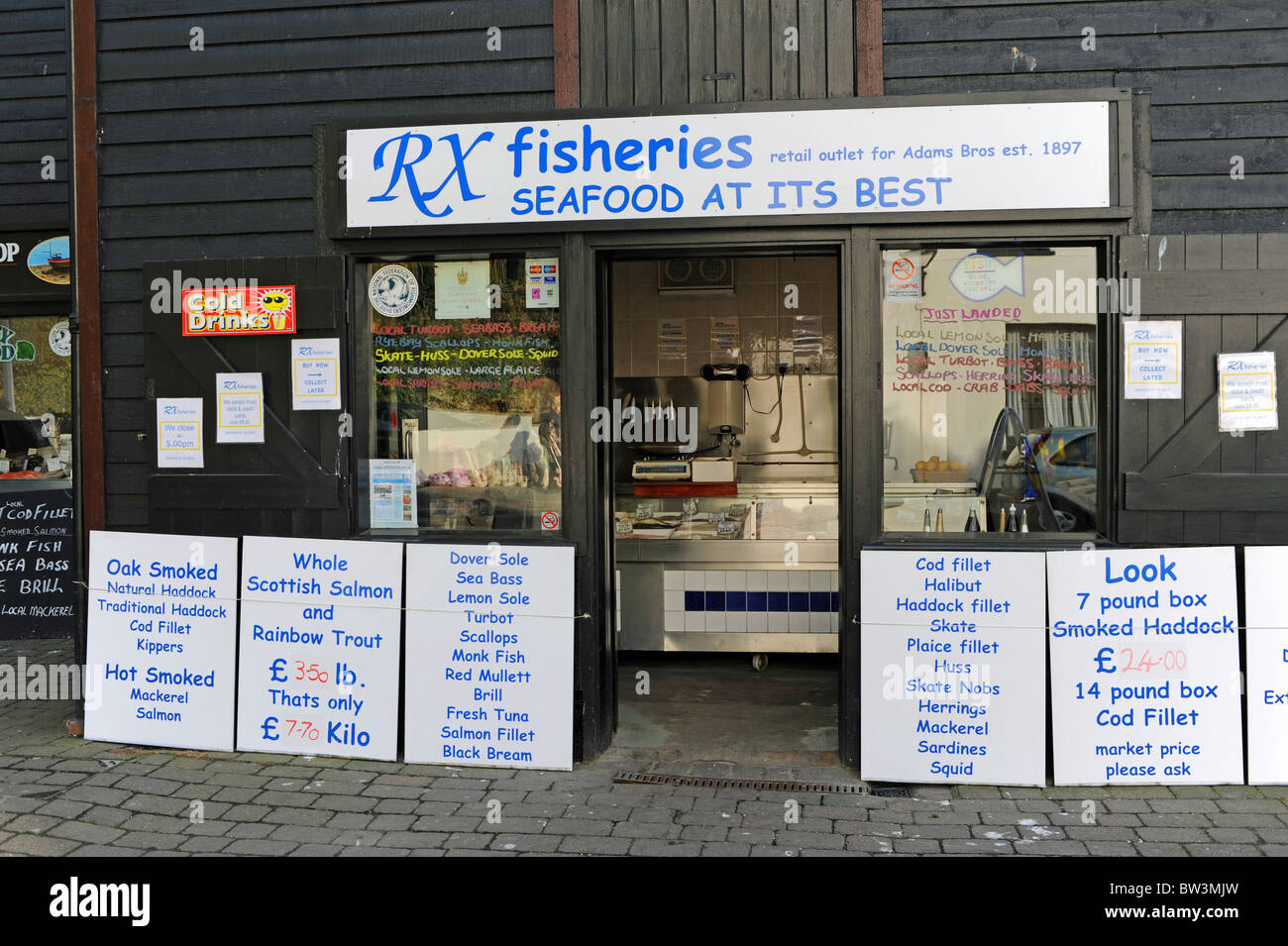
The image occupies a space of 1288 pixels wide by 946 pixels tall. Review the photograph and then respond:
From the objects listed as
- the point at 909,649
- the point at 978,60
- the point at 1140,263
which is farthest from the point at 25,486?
the point at 1140,263

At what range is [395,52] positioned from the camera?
5.25 metres

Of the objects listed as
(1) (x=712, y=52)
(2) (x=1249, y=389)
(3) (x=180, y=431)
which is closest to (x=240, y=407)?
(3) (x=180, y=431)

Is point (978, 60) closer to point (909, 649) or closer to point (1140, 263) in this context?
point (1140, 263)

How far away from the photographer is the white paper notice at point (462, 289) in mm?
5289

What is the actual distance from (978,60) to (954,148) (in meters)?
0.47

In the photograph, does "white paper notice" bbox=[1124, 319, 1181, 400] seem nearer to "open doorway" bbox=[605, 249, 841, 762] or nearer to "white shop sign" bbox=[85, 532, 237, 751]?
"open doorway" bbox=[605, 249, 841, 762]

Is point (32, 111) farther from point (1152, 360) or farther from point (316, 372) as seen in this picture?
point (1152, 360)

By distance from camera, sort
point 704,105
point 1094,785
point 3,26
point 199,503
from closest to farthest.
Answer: point 1094,785 < point 704,105 < point 199,503 < point 3,26

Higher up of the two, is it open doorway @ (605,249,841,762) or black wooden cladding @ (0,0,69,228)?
black wooden cladding @ (0,0,69,228)

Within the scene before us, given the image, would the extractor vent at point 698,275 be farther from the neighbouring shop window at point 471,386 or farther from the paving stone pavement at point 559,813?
the paving stone pavement at point 559,813

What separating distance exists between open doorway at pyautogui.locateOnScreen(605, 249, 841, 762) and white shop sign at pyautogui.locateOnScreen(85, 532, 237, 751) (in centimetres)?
197

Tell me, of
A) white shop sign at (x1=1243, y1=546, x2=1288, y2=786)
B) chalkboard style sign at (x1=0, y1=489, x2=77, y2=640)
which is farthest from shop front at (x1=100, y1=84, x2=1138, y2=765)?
chalkboard style sign at (x1=0, y1=489, x2=77, y2=640)

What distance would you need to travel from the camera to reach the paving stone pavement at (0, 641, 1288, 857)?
406 cm

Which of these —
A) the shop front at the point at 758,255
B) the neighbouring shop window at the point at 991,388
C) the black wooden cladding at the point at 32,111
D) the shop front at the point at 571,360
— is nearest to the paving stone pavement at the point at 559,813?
the shop front at the point at 571,360
